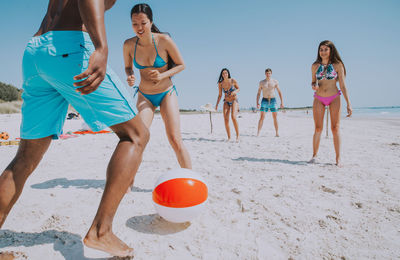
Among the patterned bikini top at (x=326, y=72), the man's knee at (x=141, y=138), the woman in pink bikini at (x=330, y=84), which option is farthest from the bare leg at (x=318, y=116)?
the man's knee at (x=141, y=138)

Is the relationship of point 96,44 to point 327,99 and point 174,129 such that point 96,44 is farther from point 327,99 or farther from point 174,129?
point 327,99

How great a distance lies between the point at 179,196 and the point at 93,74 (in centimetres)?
131

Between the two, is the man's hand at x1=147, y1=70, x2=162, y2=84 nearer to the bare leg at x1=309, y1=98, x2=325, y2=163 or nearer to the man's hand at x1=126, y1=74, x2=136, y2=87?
the man's hand at x1=126, y1=74, x2=136, y2=87

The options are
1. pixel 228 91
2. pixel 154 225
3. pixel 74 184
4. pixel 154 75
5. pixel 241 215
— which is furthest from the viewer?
pixel 228 91

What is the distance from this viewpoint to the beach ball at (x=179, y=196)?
219cm

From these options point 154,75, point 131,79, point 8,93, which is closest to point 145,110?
point 131,79

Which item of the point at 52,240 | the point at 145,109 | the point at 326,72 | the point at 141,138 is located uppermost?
the point at 326,72

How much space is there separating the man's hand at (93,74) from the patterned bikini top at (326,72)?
4699 millimetres

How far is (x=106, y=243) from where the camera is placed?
1.62m

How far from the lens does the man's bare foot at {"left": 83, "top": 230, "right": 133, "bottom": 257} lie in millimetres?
1583

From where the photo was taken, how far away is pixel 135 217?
2529mm

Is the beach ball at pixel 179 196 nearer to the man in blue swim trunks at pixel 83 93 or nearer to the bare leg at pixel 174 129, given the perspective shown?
the man in blue swim trunks at pixel 83 93

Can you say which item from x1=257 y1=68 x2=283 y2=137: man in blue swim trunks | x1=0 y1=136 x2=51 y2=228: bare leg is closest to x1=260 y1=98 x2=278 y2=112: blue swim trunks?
x1=257 y1=68 x2=283 y2=137: man in blue swim trunks

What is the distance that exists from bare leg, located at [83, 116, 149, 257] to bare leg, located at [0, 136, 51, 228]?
0.71 meters
